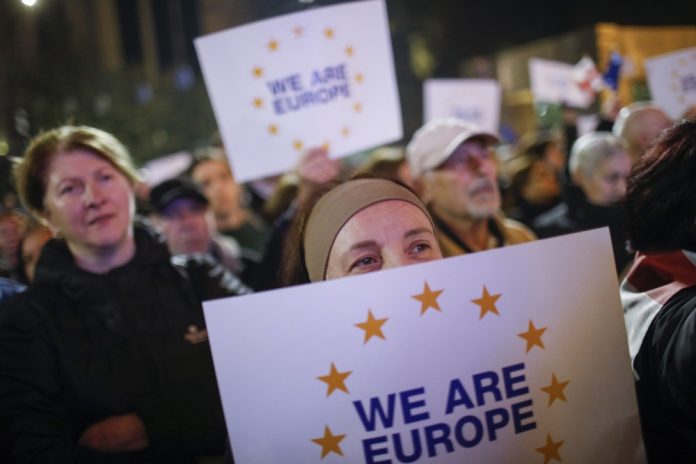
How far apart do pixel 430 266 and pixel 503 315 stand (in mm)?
215

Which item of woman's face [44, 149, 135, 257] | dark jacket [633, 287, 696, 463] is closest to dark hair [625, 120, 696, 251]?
dark jacket [633, 287, 696, 463]

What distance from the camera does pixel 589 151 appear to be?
3.87 metres

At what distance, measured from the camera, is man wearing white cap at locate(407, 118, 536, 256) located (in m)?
3.26

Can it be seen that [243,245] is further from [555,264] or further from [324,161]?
[555,264]

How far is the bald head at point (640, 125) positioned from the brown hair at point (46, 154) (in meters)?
2.77

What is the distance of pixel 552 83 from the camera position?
552 cm

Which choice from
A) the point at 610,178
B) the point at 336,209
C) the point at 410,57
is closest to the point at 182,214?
the point at 336,209

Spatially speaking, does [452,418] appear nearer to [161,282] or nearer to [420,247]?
[420,247]

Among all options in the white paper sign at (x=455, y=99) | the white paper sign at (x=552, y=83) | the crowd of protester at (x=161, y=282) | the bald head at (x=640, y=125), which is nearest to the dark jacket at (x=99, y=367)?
the crowd of protester at (x=161, y=282)

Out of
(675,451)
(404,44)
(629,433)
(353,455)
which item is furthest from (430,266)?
(404,44)

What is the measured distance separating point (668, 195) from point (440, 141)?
160cm

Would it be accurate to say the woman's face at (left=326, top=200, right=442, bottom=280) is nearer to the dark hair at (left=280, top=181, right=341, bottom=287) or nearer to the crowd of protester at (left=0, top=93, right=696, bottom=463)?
the crowd of protester at (left=0, top=93, right=696, bottom=463)

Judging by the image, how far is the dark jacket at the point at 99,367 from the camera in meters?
2.05

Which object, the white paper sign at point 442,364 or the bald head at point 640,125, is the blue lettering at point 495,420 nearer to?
the white paper sign at point 442,364
